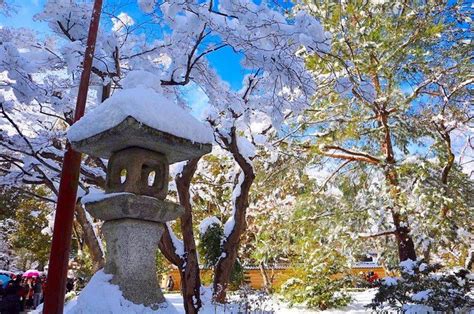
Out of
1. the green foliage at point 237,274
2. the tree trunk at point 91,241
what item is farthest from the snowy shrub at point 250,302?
the tree trunk at point 91,241

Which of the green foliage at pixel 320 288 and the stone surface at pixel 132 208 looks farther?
the green foliage at pixel 320 288

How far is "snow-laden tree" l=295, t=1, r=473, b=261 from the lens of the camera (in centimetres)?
882

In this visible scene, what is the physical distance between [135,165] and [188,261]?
4.27m

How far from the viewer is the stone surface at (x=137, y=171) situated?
12.8ft

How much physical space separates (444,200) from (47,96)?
8.04 metres

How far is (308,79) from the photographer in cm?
557

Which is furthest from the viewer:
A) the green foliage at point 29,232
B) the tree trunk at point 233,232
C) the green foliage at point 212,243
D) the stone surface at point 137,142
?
the green foliage at point 29,232

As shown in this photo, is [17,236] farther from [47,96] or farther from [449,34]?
[449,34]

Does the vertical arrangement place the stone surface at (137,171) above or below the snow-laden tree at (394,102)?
below

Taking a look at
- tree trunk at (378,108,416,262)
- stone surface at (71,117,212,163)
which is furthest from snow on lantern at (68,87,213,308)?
tree trunk at (378,108,416,262)

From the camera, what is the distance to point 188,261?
25.5 ft

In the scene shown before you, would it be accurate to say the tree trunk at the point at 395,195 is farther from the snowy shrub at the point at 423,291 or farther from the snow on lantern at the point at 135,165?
the snow on lantern at the point at 135,165

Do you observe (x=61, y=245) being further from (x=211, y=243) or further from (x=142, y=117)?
(x=211, y=243)

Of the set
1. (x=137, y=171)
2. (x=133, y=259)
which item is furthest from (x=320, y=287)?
(x=137, y=171)
